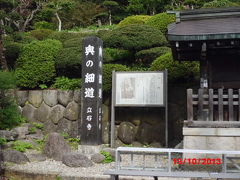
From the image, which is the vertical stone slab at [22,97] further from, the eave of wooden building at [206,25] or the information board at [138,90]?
the eave of wooden building at [206,25]

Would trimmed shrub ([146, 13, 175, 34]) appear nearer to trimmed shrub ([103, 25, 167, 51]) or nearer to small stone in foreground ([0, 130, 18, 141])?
trimmed shrub ([103, 25, 167, 51])

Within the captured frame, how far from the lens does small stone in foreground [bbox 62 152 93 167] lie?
335 inches

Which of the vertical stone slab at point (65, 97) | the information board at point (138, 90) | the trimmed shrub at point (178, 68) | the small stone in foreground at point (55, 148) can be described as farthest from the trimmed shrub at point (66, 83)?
the small stone in foreground at point (55, 148)

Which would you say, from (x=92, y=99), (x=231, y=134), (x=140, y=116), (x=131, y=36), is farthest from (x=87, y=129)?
(x=131, y=36)

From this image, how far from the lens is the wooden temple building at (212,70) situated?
24.6 feet

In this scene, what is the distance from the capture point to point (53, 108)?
12336 mm

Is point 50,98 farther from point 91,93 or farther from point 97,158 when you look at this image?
point 97,158

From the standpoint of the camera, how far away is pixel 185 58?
30.8ft

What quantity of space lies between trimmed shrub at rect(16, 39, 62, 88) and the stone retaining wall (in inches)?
17.0

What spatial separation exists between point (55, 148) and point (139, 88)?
3.38 metres

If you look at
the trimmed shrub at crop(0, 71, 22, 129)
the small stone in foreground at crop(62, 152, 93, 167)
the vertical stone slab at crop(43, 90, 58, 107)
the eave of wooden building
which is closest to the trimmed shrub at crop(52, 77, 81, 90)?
the vertical stone slab at crop(43, 90, 58, 107)

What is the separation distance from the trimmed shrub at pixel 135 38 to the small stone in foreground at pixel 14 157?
684 centimetres

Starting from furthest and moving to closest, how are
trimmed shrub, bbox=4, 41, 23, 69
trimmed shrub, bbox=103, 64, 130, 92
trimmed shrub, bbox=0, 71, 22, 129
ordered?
trimmed shrub, bbox=4, 41, 23, 69
trimmed shrub, bbox=103, 64, 130, 92
trimmed shrub, bbox=0, 71, 22, 129
